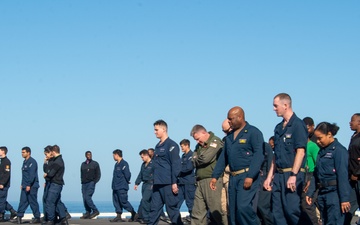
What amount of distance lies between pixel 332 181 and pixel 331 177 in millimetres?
67

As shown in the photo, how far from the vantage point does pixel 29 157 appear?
22016 millimetres

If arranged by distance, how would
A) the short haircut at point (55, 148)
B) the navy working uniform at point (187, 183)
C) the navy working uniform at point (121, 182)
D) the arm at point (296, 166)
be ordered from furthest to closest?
the navy working uniform at point (121, 182), the navy working uniform at point (187, 183), the short haircut at point (55, 148), the arm at point (296, 166)

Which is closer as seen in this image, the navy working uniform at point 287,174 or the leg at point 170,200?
the navy working uniform at point 287,174

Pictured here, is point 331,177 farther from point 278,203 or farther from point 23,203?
point 23,203

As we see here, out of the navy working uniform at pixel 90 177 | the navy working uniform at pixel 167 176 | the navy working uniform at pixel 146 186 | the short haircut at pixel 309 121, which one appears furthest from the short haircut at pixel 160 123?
the navy working uniform at pixel 90 177

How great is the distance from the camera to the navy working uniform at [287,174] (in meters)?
10.8

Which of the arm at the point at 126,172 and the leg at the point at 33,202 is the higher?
the arm at the point at 126,172

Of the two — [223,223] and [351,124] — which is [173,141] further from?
[351,124]

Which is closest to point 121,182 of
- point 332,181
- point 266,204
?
point 266,204

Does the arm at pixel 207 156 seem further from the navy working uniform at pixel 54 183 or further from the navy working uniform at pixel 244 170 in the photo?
the navy working uniform at pixel 54 183

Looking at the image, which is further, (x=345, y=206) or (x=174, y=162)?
(x=174, y=162)

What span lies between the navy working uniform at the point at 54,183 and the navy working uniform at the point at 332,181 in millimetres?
8882

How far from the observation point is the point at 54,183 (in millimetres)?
18734

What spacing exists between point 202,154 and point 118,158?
1101 centimetres
